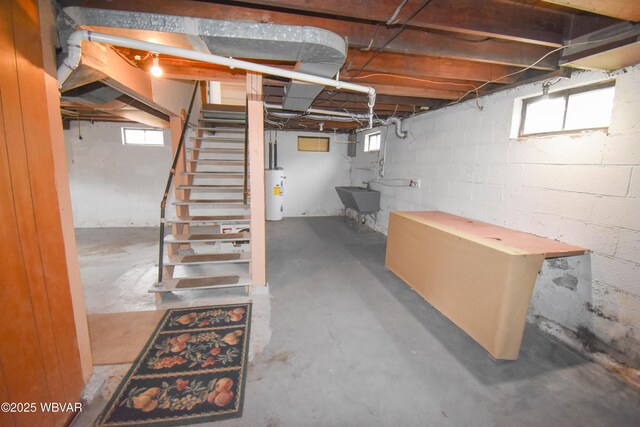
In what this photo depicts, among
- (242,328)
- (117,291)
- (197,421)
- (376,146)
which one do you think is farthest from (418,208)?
(117,291)

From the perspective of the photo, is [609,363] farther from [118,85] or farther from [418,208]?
[118,85]

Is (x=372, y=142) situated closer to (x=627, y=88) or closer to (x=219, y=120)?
(x=219, y=120)

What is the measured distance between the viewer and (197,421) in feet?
4.74

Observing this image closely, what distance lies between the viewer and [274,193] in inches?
243

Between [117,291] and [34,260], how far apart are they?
196 cm

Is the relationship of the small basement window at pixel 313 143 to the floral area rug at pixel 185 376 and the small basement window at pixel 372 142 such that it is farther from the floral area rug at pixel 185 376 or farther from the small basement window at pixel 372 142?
the floral area rug at pixel 185 376

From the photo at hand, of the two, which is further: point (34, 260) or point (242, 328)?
point (242, 328)

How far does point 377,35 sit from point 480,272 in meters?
1.85

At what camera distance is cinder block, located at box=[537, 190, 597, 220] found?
6.50ft

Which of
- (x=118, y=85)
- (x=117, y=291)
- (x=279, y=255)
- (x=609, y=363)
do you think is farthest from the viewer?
(x=279, y=255)

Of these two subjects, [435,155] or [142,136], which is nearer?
[435,155]

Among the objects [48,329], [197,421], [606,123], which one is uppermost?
[606,123]

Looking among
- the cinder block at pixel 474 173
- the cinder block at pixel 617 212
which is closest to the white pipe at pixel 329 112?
the cinder block at pixel 474 173

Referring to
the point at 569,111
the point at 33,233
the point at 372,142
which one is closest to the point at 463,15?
the point at 569,111
